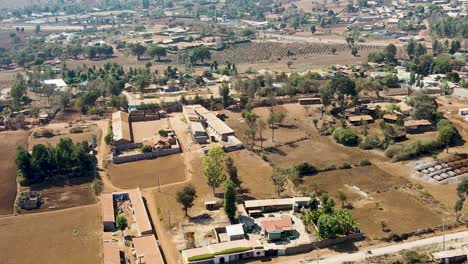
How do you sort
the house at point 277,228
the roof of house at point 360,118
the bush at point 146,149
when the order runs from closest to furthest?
1. the house at point 277,228
2. the bush at point 146,149
3. the roof of house at point 360,118

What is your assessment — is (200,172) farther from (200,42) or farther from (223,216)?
(200,42)

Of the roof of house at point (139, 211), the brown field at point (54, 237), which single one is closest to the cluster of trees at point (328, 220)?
the roof of house at point (139, 211)

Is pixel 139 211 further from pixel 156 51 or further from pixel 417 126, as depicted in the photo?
pixel 156 51

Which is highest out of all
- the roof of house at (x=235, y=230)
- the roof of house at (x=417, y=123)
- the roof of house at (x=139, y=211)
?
the roof of house at (x=417, y=123)

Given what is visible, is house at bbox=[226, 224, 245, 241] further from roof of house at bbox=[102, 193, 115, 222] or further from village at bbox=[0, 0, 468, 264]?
roof of house at bbox=[102, 193, 115, 222]

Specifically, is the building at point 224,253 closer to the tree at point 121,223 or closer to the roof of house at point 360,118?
the tree at point 121,223

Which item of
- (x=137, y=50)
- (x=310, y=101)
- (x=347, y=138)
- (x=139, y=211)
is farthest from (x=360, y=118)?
(x=137, y=50)

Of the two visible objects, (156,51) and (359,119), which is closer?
(359,119)
